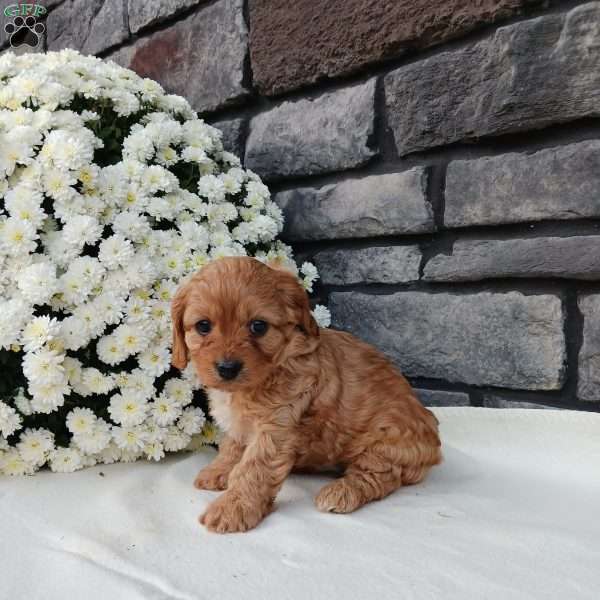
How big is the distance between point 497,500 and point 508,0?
1.59 metres

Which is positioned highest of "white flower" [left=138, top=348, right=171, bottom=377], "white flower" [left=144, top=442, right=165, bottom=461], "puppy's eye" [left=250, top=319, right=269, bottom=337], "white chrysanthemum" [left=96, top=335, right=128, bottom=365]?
"puppy's eye" [left=250, top=319, right=269, bottom=337]

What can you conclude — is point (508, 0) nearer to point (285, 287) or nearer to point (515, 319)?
point (515, 319)

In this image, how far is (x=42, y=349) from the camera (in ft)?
6.48

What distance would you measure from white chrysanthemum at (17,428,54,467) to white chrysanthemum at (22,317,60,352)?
288 millimetres

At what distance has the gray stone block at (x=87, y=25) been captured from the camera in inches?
148

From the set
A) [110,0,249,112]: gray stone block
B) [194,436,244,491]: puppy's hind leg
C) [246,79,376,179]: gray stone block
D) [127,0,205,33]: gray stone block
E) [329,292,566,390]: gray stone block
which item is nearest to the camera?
[194,436,244,491]: puppy's hind leg

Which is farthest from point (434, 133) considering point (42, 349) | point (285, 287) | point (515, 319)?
point (42, 349)

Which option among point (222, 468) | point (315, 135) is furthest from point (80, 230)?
point (315, 135)

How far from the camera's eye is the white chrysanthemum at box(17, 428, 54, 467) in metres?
2.04

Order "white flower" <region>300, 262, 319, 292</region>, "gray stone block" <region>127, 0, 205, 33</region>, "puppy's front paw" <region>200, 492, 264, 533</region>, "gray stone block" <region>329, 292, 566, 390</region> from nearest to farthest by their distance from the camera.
Result: "puppy's front paw" <region>200, 492, 264, 533</region>
"gray stone block" <region>329, 292, 566, 390</region>
"white flower" <region>300, 262, 319, 292</region>
"gray stone block" <region>127, 0, 205, 33</region>

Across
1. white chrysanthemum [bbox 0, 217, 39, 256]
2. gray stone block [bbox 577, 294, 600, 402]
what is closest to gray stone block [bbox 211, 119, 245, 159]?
white chrysanthemum [bbox 0, 217, 39, 256]

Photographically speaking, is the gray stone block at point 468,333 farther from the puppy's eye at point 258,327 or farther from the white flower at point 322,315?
the puppy's eye at point 258,327

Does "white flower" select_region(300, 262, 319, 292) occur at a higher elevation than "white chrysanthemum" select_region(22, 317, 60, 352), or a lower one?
higher

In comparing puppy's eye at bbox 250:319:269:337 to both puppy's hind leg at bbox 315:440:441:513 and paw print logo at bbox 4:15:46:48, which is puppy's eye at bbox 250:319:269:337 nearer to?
puppy's hind leg at bbox 315:440:441:513
